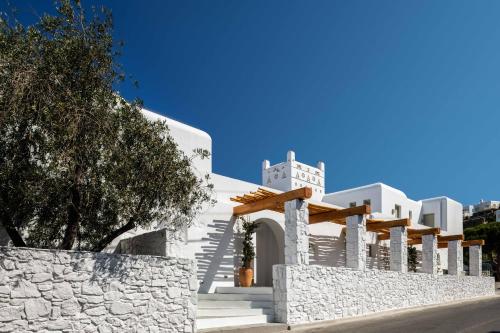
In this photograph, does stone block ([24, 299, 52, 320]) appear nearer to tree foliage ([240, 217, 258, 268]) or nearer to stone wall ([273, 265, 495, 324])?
stone wall ([273, 265, 495, 324])

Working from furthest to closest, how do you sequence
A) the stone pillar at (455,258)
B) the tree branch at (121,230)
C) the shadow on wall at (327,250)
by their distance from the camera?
the stone pillar at (455,258) → the shadow on wall at (327,250) → the tree branch at (121,230)

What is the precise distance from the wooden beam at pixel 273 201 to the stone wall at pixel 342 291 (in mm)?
2070

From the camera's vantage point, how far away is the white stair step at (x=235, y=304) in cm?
1174

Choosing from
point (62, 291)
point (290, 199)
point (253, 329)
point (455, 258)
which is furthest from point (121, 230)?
point (455, 258)

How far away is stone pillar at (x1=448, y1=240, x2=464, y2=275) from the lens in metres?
24.0

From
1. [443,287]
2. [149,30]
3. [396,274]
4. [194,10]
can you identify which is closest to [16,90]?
[149,30]

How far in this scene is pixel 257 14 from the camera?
15336 millimetres

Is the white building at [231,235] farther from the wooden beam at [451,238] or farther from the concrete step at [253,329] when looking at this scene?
the wooden beam at [451,238]

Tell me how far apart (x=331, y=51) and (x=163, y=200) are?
33.4ft

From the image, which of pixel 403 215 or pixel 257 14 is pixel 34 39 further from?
pixel 403 215

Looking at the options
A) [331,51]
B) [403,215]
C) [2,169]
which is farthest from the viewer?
[403,215]

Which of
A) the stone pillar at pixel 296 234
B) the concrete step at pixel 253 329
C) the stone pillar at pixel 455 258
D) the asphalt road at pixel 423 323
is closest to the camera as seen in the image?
the concrete step at pixel 253 329

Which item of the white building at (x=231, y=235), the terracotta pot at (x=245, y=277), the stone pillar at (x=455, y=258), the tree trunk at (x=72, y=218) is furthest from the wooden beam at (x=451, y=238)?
the tree trunk at (x=72, y=218)

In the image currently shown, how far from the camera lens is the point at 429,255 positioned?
70.0 feet
